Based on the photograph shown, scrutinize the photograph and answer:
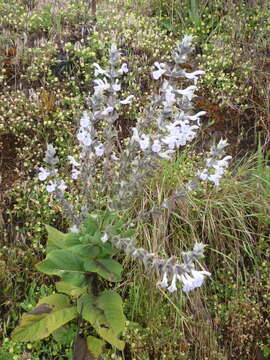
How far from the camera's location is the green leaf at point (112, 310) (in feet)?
7.23

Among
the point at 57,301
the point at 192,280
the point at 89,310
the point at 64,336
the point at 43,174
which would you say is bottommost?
the point at 64,336

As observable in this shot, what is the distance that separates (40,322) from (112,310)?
39cm

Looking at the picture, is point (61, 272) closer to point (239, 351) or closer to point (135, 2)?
point (239, 351)

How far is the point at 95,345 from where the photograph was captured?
2441 millimetres

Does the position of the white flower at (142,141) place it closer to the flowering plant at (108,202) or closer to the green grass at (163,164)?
the flowering plant at (108,202)

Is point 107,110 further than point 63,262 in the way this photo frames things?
No

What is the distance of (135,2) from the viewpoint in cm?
506

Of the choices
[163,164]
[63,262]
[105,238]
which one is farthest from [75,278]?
[163,164]

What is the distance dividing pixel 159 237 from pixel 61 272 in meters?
0.80

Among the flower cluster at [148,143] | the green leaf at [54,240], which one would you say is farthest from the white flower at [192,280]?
the green leaf at [54,240]

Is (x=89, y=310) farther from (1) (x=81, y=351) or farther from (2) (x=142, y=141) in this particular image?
(2) (x=142, y=141)

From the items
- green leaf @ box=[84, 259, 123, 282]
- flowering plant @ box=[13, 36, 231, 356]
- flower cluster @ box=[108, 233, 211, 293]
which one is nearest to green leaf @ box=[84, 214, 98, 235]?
flowering plant @ box=[13, 36, 231, 356]

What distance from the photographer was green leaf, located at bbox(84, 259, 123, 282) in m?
2.12

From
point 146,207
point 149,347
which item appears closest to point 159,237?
point 146,207
